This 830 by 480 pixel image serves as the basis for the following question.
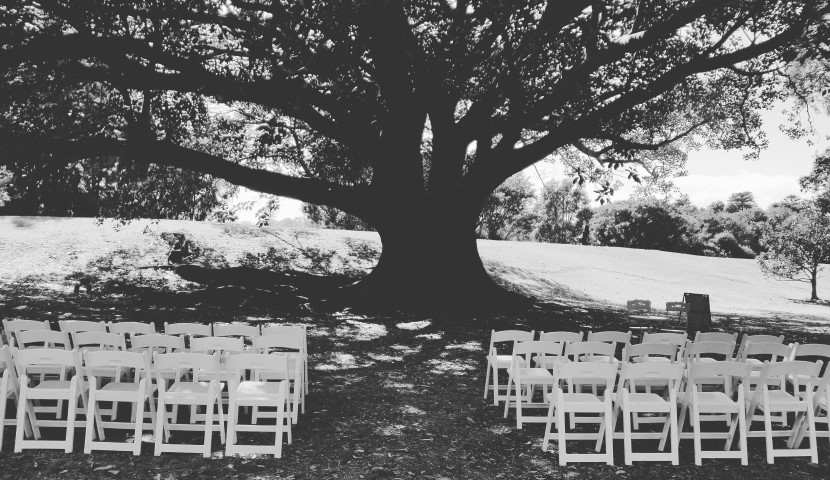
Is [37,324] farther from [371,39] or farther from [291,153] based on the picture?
[291,153]

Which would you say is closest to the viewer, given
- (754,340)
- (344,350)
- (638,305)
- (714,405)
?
(714,405)

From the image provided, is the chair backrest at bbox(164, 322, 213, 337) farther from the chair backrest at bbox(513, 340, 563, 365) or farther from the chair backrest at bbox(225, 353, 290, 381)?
the chair backrest at bbox(513, 340, 563, 365)

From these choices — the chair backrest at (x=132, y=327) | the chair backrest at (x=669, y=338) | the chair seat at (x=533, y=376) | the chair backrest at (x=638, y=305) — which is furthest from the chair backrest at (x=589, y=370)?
the chair backrest at (x=638, y=305)

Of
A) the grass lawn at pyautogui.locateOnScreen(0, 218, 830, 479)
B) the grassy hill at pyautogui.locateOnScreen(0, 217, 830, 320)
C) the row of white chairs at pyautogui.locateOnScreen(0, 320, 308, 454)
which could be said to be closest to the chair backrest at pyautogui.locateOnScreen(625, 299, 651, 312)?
the grass lawn at pyautogui.locateOnScreen(0, 218, 830, 479)

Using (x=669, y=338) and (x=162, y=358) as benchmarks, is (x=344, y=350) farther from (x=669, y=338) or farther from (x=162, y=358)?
(x=669, y=338)

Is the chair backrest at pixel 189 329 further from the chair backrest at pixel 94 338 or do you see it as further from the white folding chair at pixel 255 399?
the white folding chair at pixel 255 399

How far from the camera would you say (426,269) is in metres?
15.0

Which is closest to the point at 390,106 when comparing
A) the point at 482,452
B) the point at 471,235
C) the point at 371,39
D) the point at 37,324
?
the point at 371,39

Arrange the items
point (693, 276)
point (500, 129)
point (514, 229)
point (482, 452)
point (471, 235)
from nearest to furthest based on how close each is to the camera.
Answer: point (482, 452)
point (500, 129)
point (471, 235)
point (693, 276)
point (514, 229)

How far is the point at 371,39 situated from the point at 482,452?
9.31 meters

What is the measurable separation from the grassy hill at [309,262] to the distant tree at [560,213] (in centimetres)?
2341

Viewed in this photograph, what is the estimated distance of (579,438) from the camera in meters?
5.30

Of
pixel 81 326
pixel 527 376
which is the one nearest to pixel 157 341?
pixel 81 326

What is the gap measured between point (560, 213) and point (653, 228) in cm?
964
